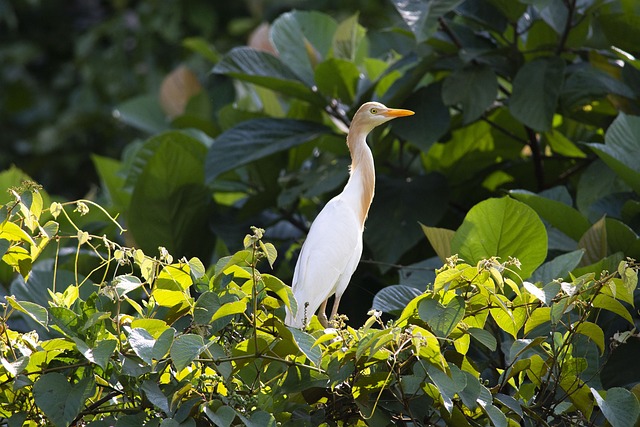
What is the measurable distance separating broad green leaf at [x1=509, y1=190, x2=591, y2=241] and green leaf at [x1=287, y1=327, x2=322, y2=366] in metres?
0.86

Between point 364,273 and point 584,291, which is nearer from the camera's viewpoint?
point 584,291

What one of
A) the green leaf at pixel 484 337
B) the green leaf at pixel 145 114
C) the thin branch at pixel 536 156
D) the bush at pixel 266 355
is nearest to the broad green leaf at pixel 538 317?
the bush at pixel 266 355

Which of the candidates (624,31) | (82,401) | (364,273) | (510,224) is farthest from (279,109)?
(82,401)

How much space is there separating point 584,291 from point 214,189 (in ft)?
5.27

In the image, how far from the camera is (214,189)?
9.23 feet

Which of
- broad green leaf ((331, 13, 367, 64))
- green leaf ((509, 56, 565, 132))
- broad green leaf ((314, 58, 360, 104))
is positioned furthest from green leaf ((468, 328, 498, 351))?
broad green leaf ((331, 13, 367, 64))

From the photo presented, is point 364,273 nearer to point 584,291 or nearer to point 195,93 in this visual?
point 584,291

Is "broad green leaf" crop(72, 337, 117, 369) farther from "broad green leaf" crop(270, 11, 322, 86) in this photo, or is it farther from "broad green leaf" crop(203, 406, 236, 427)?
"broad green leaf" crop(270, 11, 322, 86)

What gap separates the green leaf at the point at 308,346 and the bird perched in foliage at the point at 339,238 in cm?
41

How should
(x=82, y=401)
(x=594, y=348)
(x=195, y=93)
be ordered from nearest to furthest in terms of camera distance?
(x=82, y=401) → (x=594, y=348) → (x=195, y=93)

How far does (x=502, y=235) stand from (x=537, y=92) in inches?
28.2

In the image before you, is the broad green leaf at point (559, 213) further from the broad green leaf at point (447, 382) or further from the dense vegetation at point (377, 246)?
the broad green leaf at point (447, 382)

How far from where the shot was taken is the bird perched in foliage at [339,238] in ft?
6.05

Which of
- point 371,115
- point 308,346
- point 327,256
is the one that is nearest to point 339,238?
point 327,256
